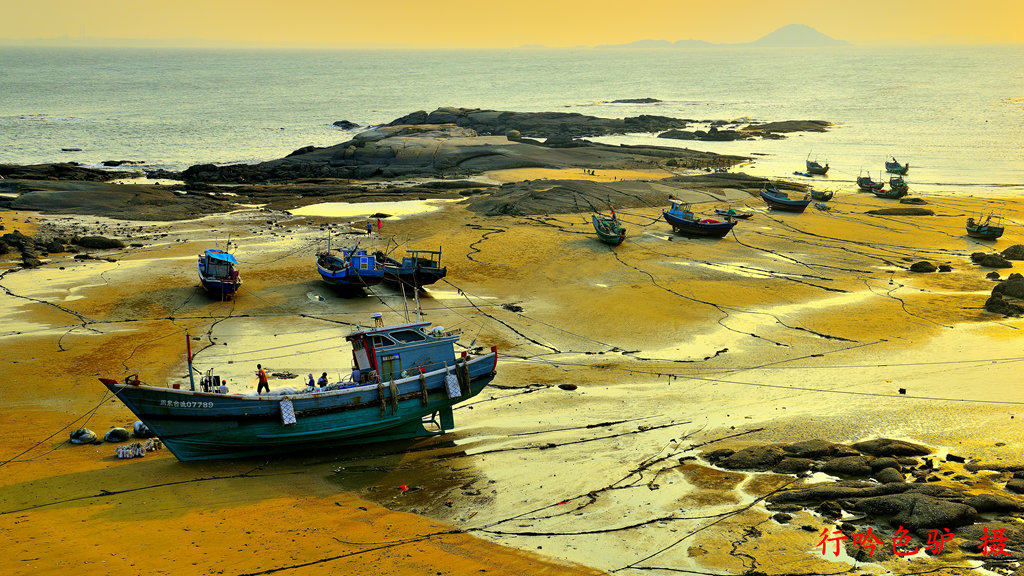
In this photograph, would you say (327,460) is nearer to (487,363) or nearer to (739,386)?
(487,363)

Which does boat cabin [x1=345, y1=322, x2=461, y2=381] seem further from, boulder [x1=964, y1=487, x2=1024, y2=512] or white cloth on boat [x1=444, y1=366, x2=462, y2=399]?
boulder [x1=964, y1=487, x2=1024, y2=512]

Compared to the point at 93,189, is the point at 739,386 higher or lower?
lower

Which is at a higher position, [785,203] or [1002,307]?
[785,203]

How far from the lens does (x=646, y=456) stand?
19.3m

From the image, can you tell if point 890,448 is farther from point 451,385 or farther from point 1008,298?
point 1008,298

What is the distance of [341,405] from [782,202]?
35009mm

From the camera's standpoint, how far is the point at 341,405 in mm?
19359

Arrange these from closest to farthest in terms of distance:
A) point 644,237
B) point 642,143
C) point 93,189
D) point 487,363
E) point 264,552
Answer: point 264,552 < point 487,363 < point 644,237 < point 93,189 < point 642,143

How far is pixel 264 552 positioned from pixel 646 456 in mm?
8581

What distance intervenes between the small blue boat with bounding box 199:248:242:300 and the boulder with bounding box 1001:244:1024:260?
32755 millimetres

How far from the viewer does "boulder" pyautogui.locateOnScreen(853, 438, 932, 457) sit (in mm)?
18812

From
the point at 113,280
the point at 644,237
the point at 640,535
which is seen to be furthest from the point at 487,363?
the point at 644,237

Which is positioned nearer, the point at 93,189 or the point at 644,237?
the point at 644,237

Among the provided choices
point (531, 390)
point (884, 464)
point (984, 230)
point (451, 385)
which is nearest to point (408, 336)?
point (451, 385)
